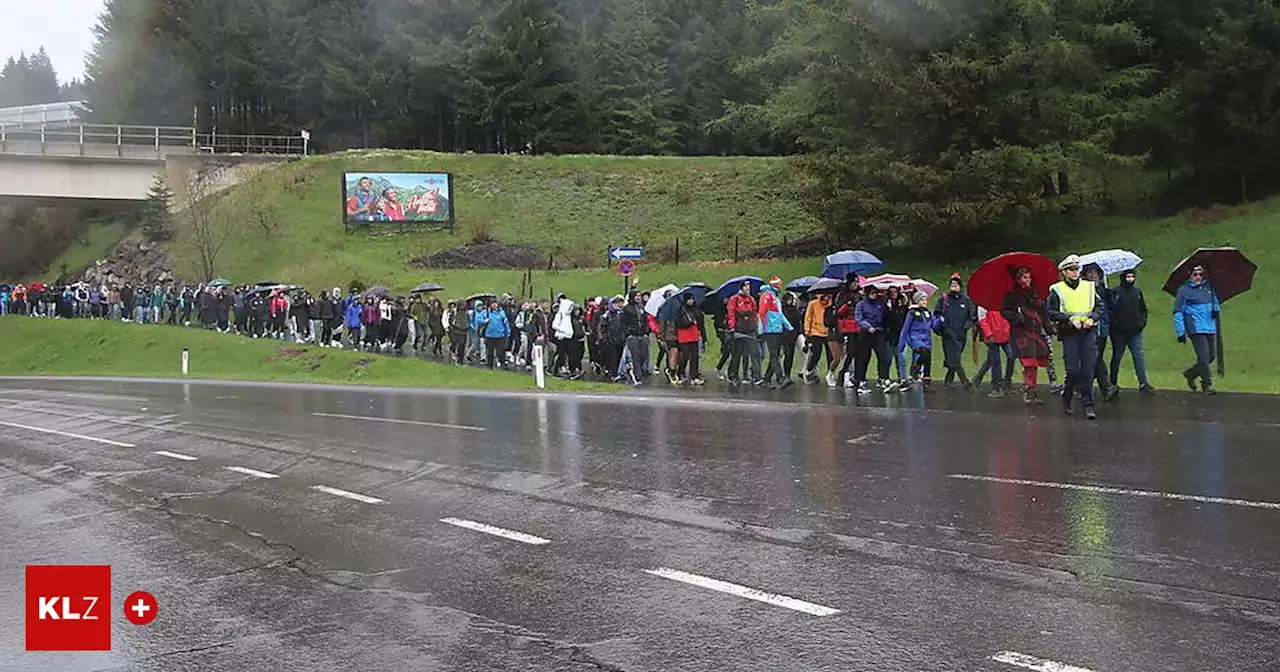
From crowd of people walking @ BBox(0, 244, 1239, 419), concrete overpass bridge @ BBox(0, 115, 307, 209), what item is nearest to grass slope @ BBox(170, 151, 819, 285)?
concrete overpass bridge @ BBox(0, 115, 307, 209)

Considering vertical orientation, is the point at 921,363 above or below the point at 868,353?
below

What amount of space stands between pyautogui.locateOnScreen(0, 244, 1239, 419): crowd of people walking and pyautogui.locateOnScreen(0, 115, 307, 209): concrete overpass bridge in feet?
63.5

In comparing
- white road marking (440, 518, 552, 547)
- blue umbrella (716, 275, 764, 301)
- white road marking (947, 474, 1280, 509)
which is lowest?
white road marking (440, 518, 552, 547)

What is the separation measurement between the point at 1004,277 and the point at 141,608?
1179cm

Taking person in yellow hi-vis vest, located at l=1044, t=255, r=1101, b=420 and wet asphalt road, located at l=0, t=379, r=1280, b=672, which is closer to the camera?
wet asphalt road, located at l=0, t=379, r=1280, b=672

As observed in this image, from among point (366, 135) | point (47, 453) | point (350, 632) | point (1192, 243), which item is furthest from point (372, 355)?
point (366, 135)

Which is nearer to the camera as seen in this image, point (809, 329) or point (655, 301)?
point (809, 329)

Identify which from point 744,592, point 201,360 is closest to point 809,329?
point 744,592

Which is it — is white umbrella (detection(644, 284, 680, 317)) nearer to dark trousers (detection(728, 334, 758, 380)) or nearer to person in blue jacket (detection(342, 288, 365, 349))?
dark trousers (detection(728, 334, 758, 380))

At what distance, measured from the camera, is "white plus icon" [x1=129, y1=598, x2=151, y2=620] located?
6.10 metres

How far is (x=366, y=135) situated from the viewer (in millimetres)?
77062

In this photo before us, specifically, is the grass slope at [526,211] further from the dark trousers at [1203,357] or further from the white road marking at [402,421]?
the dark trousers at [1203,357]

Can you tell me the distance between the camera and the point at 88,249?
68.1 m

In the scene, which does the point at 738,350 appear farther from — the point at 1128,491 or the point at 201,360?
the point at 201,360
